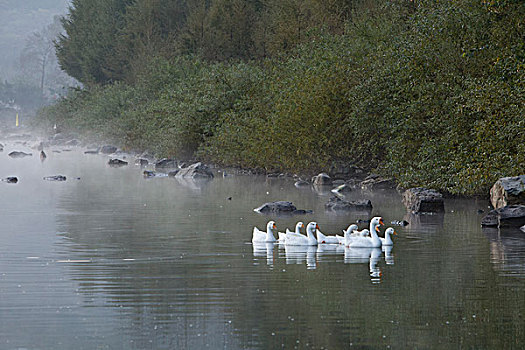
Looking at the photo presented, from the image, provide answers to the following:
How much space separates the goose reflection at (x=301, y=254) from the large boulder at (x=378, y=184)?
14.4 meters

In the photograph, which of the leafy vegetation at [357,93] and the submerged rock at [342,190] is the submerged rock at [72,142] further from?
the submerged rock at [342,190]

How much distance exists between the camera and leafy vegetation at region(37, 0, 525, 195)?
2355 centimetres

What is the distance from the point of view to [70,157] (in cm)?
5431

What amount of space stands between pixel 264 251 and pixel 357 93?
14.3 m

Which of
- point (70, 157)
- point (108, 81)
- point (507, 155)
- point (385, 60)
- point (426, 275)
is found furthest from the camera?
point (108, 81)

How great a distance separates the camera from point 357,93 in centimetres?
2931

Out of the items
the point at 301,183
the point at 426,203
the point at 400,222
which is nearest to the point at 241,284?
the point at 400,222

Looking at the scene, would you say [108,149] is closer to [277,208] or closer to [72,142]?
[72,142]

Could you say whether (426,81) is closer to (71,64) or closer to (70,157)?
(70,157)

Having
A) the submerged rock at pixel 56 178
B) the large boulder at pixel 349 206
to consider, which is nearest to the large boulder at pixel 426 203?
the large boulder at pixel 349 206

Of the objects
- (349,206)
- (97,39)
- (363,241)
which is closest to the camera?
(363,241)

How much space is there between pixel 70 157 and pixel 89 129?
19.1m

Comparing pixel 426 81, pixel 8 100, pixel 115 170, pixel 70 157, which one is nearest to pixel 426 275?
pixel 426 81

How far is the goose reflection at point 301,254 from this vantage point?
48.6 feet
